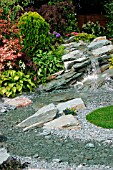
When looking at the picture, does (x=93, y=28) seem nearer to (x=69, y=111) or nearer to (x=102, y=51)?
(x=102, y=51)

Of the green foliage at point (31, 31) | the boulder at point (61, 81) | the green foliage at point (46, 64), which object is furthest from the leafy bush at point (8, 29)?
the boulder at point (61, 81)

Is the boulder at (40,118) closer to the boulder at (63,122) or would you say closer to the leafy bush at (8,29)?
the boulder at (63,122)

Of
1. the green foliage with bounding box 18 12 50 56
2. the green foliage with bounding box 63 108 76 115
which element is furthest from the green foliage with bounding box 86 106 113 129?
the green foliage with bounding box 18 12 50 56

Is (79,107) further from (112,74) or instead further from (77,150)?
(112,74)

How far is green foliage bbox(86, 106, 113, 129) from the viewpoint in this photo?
7252mm

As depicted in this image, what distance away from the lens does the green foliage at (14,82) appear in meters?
10.4

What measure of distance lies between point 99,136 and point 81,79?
489 centimetres

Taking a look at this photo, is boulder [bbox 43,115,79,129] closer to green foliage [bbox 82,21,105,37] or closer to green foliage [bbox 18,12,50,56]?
green foliage [bbox 18,12,50,56]

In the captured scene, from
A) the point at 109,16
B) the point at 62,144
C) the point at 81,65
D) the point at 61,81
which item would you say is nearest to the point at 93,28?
the point at 109,16

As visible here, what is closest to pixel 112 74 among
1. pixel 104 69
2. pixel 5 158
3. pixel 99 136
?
pixel 104 69

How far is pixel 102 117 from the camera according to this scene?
301 inches

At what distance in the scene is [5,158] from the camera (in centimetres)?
523

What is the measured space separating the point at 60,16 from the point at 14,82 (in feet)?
18.5

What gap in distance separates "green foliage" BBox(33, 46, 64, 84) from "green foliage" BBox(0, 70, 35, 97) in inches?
24.5
